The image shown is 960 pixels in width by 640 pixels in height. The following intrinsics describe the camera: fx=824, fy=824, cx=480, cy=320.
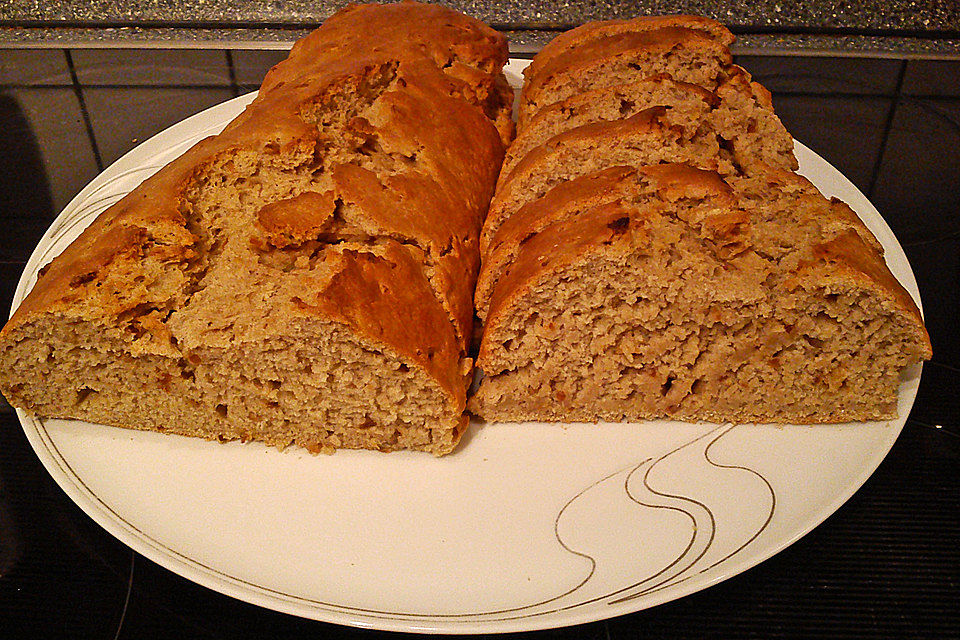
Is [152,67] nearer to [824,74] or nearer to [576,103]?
[576,103]

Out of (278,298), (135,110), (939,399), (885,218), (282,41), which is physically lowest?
(939,399)

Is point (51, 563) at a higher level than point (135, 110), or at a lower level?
lower

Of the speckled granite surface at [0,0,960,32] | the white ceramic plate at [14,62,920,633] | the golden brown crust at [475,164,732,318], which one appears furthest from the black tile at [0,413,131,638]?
the speckled granite surface at [0,0,960,32]

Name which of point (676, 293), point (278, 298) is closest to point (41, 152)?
point (278, 298)

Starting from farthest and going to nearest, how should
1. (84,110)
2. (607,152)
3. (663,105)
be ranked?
(84,110) < (663,105) < (607,152)

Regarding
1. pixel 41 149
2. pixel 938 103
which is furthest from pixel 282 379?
pixel 938 103

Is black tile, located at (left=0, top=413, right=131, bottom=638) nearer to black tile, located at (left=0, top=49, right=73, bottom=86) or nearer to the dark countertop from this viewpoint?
the dark countertop

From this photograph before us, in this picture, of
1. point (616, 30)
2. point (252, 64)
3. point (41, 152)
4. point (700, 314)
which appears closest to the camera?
point (700, 314)

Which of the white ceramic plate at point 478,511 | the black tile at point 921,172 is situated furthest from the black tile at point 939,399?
the black tile at point 921,172
